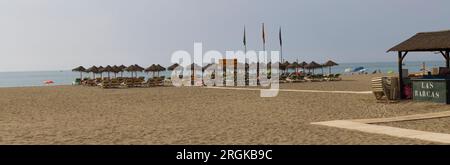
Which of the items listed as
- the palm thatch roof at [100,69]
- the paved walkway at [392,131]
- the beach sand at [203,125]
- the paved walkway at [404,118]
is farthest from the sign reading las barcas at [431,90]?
the palm thatch roof at [100,69]

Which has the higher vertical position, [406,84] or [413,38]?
[413,38]

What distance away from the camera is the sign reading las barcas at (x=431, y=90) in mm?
14883

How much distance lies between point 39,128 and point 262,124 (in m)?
5.14

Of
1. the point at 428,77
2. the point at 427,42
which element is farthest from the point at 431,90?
the point at 427,42

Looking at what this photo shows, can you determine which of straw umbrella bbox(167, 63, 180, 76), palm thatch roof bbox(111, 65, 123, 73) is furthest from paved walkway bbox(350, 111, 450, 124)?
palm thatch roof bbox(111, 65, 123, 73)

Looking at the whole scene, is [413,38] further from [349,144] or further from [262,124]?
[349,144]

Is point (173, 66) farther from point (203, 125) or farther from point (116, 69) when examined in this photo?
point (203, 125)

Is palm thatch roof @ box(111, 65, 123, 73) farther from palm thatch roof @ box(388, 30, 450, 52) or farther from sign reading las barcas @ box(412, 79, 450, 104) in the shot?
sign reading las barcas @ box(412, 79, 450, 104)

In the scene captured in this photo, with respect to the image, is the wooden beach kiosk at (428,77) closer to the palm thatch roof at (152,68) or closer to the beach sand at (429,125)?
the beach sand at (429,125)

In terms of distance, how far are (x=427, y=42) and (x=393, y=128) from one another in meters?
7.99

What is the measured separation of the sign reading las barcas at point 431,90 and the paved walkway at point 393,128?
2.54 meters
